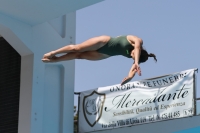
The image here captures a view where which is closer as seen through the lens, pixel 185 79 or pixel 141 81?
pixel 185 79

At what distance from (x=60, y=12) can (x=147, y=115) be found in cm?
221

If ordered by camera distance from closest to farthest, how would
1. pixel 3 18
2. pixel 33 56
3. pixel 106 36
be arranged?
1. pixel 106 36
2. pixel 3 18
3. pixel 33 56

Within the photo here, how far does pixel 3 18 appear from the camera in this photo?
743 cm

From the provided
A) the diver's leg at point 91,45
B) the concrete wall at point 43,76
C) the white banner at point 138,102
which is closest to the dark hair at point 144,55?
the diver's leg at point 91,45

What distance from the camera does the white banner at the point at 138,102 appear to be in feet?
25.4

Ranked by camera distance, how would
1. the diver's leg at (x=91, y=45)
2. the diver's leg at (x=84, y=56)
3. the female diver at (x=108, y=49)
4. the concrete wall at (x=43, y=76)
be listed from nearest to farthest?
the female diver at (x=108, y=49) → the diver's leg at (x=91, y=45) → the diver's leg at (x=84, y=56) → the concrete wall at (x=43, y=76)

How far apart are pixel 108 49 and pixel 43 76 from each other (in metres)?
2.56

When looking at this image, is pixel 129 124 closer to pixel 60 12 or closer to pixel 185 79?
pixel 185 79

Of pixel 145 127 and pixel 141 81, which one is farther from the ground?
pixel 141 81

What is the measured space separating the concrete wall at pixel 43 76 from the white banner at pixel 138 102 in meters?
0.37

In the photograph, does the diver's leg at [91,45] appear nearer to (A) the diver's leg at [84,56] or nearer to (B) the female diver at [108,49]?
(B) the female diver at [108,49]

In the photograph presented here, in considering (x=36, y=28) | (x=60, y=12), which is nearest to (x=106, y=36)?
(x=60, y=12)

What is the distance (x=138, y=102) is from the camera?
8.19 m

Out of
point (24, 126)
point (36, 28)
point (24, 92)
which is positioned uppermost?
point (36, 28)
